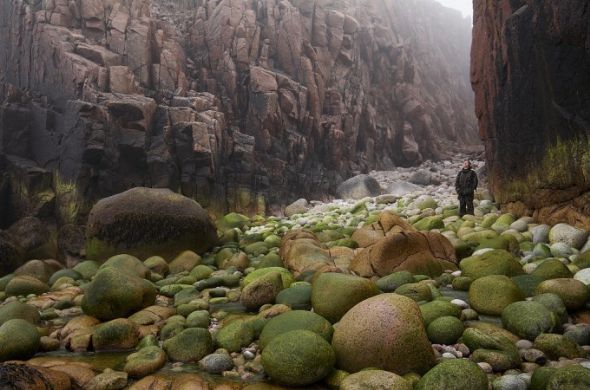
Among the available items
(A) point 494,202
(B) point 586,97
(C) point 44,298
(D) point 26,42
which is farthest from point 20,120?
(B) point 586,97

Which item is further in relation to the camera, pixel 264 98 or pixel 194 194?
pixel 264 98

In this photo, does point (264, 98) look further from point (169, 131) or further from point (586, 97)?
point (586, 97)

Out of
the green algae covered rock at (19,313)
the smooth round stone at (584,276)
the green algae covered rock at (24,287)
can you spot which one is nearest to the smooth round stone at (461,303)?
the smooth round stone at (584,276)

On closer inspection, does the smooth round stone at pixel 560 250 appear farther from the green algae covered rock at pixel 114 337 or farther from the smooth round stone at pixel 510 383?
the green algae covered rock at pixel 114 337

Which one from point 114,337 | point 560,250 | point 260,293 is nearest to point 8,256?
point 114,337

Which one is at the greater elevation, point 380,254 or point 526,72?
point 526,72

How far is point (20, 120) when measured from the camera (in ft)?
83.0

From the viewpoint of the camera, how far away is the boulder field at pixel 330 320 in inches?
229

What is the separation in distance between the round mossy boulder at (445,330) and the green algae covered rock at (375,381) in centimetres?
157

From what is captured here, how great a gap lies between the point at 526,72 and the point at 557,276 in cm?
749

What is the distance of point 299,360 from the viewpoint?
5.80 m

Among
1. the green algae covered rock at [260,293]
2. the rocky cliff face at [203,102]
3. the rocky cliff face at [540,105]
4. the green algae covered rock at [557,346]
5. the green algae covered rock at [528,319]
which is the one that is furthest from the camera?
the rocky cliff face at [203,102]

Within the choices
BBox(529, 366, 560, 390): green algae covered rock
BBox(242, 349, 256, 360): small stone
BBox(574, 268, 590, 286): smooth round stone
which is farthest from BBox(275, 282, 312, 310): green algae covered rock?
BBox(574, 268, 590, 286): smooth round stone

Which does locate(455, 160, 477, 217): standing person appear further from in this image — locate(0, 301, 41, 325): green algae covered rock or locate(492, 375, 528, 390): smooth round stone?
locate(0, 301, 41, 325): green algae covered rock
